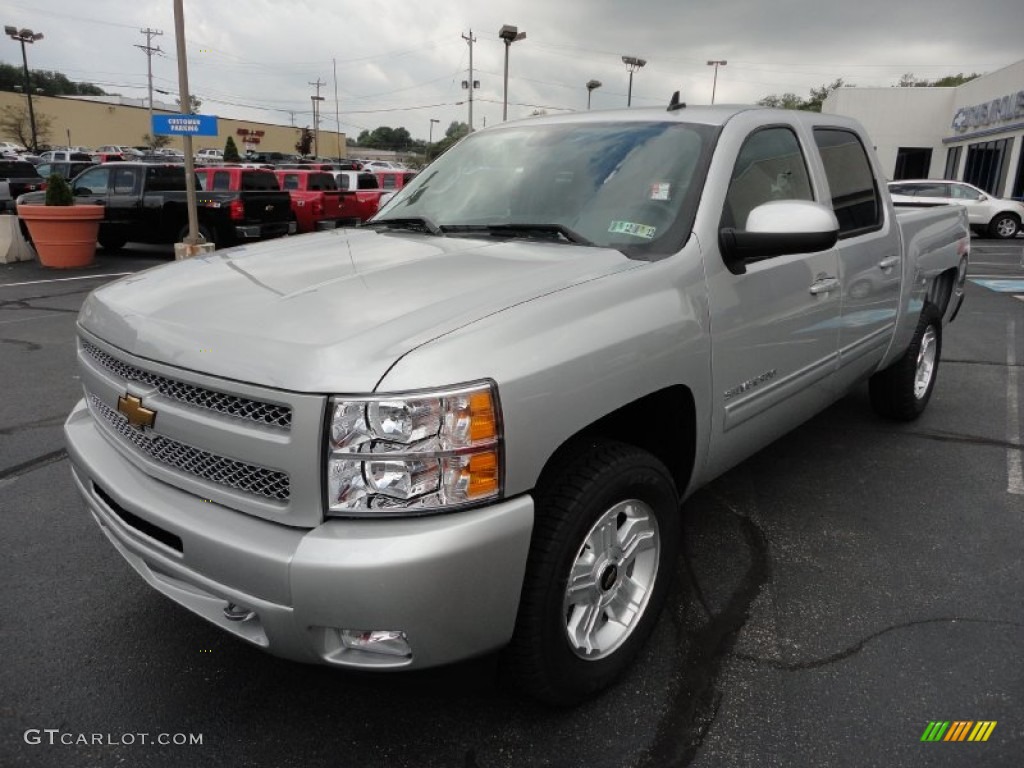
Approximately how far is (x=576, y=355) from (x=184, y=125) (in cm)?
1043

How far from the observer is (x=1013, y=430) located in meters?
5.02

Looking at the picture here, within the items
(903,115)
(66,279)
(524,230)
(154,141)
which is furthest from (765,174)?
(154,141)

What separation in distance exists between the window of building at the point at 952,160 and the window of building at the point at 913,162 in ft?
3.06

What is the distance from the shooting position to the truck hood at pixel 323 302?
1.86 meters

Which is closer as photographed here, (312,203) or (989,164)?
(312,203)

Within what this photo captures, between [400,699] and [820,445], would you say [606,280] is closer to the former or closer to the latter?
[400,699]

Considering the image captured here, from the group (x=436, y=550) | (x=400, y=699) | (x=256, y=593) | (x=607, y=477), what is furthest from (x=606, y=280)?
(x=400, y=699)

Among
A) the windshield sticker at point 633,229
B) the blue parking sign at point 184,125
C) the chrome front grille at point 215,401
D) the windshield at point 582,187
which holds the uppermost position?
the blue parking sign at point 184,125

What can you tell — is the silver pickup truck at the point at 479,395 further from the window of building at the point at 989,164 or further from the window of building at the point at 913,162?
the window of building at the point at 913,162

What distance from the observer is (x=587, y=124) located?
133 inches

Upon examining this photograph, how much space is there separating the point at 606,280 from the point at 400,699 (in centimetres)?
148

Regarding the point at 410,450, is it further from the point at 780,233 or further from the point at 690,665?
the point at 780,233

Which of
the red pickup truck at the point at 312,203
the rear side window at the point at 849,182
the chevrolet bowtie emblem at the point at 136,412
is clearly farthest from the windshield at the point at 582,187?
the red pickup truck at the point at 312,203

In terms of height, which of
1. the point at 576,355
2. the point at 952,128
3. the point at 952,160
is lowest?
the point at 576,355
